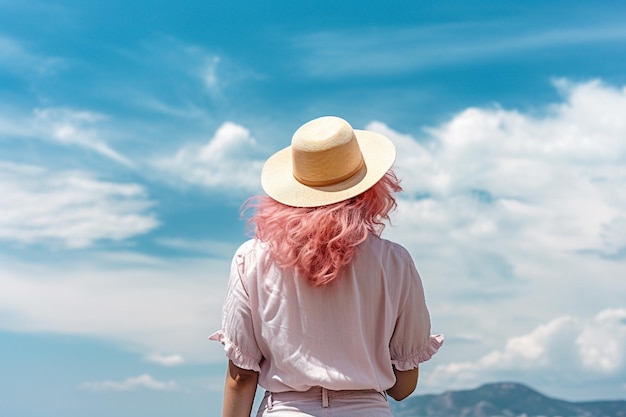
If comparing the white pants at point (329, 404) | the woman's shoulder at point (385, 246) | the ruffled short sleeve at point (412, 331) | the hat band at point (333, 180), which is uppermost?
the hat band at point (333, 180)

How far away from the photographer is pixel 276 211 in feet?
11.6

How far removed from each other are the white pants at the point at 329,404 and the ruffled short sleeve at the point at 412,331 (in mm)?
224

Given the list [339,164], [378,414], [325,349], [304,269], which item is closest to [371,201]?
[339,164]

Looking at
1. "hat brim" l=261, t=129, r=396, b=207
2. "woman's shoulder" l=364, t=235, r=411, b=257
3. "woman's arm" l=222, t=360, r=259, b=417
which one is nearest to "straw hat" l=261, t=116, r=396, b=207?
"hat brim" l=261, t=129, r=396, b=207

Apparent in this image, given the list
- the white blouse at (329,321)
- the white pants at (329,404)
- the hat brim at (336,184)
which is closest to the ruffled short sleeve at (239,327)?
the white blouse at (329,321)

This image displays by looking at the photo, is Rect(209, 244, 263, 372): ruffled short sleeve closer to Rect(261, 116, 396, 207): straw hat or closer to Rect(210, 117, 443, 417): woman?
Rect(210, 117, 443, 417): woman

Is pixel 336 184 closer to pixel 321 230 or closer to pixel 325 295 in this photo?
pixel 321 230

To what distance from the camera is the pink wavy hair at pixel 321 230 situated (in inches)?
131

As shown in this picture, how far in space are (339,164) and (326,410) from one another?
3.38ft

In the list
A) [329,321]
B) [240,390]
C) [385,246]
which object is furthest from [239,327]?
[385,246]

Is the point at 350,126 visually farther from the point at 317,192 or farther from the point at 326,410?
the point at 326,410

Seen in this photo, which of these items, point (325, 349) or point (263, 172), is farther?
point (263, 172)

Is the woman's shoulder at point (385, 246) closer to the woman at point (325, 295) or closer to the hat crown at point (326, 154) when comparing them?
the woman at point (325, 295)

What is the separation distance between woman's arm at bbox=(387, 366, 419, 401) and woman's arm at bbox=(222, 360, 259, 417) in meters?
0.61
